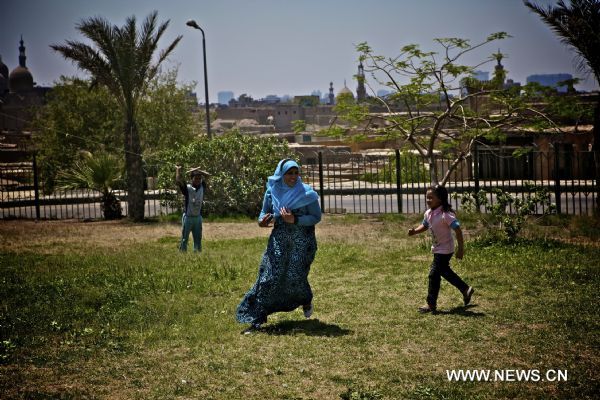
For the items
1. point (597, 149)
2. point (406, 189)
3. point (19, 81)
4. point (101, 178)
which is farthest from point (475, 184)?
point (19, 81)

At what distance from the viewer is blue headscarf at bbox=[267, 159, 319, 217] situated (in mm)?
7180

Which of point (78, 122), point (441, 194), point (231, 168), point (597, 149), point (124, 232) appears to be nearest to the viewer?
point (441, 194)

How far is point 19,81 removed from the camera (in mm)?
78375

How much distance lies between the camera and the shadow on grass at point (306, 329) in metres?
7.01

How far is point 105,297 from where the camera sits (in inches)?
347

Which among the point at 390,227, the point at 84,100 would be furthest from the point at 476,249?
the point at 84,100

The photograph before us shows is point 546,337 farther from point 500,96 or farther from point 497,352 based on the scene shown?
point 500,96

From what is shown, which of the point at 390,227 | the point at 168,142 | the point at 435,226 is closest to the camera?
the point at 435,226

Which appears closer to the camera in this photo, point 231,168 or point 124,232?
point 124,232

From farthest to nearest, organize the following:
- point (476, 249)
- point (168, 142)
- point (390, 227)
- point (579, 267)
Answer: point (168, 142) < point (390, 227) < point (476, 249) < point (579, 267)

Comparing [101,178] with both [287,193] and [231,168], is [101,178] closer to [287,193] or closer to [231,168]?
[231,168]

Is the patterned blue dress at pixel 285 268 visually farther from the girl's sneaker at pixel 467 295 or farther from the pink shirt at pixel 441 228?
the girl's sneaker at pixel 467 295

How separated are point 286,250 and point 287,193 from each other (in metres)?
0.56

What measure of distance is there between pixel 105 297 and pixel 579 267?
20.0 ft
